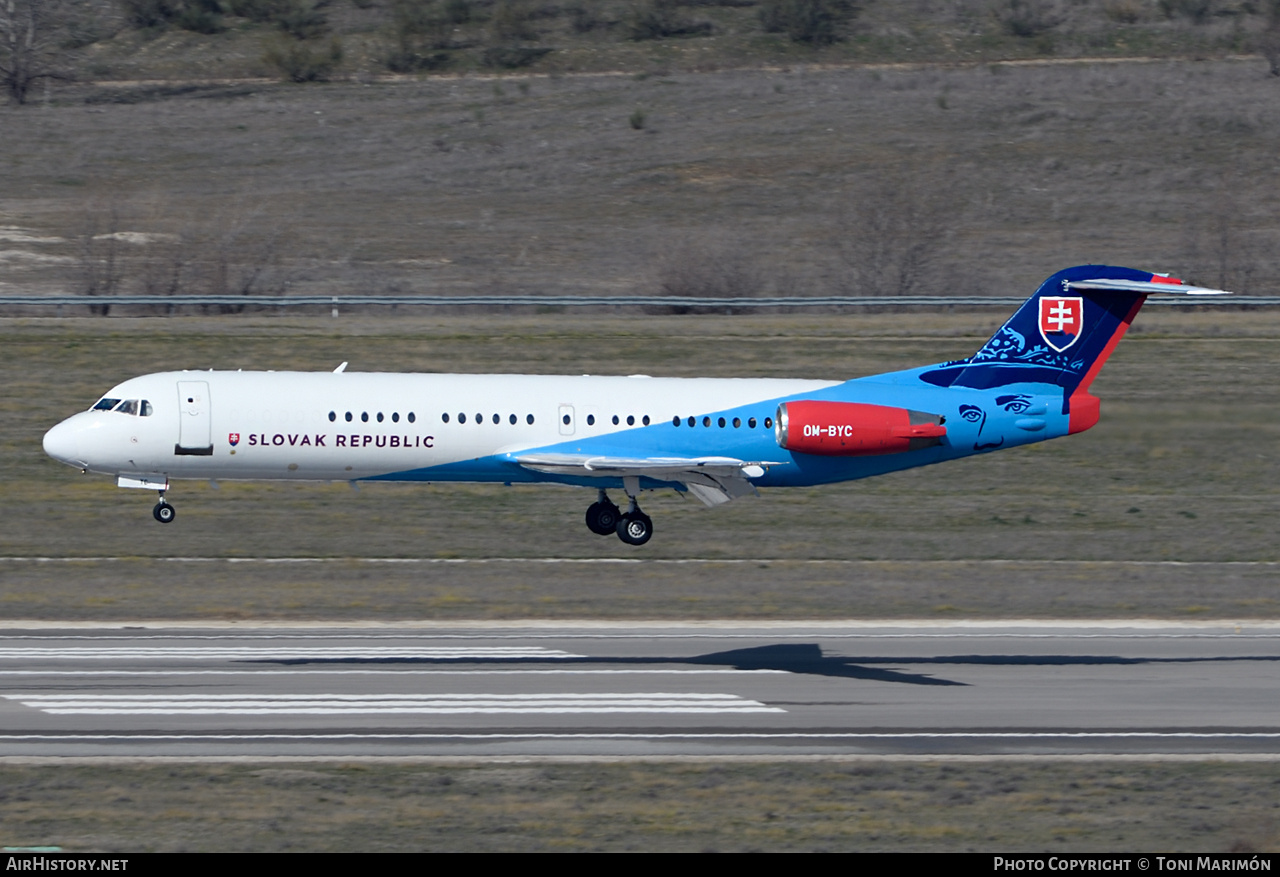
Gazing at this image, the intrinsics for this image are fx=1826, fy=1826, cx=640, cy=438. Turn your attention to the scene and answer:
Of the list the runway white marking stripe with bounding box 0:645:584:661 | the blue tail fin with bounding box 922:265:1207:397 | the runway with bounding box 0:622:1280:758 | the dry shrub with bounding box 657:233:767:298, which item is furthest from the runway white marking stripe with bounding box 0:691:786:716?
the dry shrub with bounding box 657:233:767:298

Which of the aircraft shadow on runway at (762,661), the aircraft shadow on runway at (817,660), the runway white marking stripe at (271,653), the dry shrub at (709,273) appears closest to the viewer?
the aircraft shadow on runway at (762,661)

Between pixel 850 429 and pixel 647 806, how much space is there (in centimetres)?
1714

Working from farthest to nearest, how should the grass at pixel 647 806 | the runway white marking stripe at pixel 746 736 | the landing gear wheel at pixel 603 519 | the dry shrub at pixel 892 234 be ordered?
the dry shrub at pixel 892 234
the landing gear wheel at pixel 603 519
the runway white marking stripe at pixel 746 736
the grass at pixel 647 806

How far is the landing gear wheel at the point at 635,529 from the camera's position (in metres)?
39.5

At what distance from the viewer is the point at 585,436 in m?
38.8

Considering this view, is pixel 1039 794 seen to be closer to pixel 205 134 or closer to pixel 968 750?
pixel 968 750

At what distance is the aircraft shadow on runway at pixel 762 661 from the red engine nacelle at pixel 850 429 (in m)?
5.15

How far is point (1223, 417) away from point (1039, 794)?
69.9 ft

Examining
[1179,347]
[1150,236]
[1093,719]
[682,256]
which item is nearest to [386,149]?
[682,256]

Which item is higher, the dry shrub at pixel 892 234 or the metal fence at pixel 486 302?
the dry shrub at pixel 892 234

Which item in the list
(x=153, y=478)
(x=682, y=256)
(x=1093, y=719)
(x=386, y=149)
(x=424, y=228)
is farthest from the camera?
(x=386, y=149)

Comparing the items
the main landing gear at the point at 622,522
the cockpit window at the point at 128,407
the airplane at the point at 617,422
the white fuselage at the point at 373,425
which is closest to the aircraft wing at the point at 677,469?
the airplane at the point at 617,422

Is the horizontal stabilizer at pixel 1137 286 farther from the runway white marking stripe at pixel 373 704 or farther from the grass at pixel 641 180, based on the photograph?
the grass at pixel 641 180

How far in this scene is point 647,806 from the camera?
2341 cm
